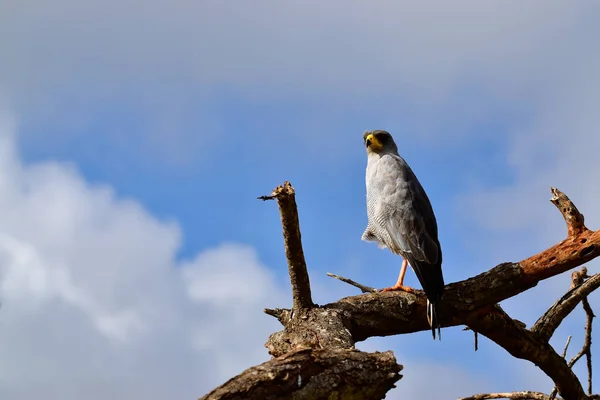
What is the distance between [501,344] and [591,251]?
1328mm

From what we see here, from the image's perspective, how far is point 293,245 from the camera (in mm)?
5809

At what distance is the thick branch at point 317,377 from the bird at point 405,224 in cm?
183

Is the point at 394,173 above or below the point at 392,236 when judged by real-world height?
above

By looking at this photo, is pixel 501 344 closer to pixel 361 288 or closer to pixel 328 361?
pixel 361 288

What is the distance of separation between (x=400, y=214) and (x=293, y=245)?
2014 mm

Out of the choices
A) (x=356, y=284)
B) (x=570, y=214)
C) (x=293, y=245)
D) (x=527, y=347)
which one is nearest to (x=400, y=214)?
(x=356, y=284)

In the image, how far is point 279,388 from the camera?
4426 mm

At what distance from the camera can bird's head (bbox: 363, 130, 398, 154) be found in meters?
8.69

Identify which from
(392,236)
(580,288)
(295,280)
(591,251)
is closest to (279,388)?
(295,280)

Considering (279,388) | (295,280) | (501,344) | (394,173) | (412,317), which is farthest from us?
(394,173)

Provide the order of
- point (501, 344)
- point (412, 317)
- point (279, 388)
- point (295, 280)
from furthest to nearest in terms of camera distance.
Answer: point (501, 344), point (412, 317), point (295, 280), point (279, 388)

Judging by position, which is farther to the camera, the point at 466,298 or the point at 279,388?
the point at 466,298

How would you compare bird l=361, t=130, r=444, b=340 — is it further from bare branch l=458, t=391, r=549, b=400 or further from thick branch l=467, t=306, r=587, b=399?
bare branch l=458, t=391, r=549, b=400

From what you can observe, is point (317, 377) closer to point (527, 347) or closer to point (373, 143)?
point (527, 347)
